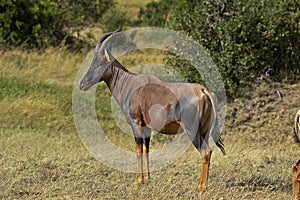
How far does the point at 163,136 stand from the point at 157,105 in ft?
19.7

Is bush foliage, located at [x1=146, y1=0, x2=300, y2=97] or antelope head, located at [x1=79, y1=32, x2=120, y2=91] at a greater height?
antelope head, located at [x1=79, y1=32, x2=120, y2=91]

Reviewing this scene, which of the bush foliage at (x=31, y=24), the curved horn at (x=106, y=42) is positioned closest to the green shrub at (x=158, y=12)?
the bush foliage at (x=31, y=24)

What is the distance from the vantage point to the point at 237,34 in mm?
14648

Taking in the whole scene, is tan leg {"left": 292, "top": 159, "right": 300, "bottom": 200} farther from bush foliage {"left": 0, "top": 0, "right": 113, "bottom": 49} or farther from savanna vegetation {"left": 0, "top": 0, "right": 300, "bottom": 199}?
bush foliage {"left": 0, "top": 0, "right": 113, "bottom": 49}

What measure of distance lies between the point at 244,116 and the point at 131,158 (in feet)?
15.1

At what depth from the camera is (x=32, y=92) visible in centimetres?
1658

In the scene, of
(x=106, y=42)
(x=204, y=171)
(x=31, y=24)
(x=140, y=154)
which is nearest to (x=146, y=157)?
(x=140, y=154)

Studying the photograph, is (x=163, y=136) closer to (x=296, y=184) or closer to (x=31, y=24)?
(x=296, y=184)

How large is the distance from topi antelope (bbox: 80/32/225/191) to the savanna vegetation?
0.53 meters

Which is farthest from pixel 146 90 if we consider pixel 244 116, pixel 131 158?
pixel 244 116

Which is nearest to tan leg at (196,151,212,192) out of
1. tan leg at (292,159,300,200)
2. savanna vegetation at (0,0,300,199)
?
savanna vegetation at (0,0,300,199)

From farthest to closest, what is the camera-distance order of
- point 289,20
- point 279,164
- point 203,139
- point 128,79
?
point 289,20, point 279,164, point 128,79, point 203,139

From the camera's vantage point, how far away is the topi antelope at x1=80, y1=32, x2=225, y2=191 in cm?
779

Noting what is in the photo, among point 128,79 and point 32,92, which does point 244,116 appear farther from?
point 128,79
